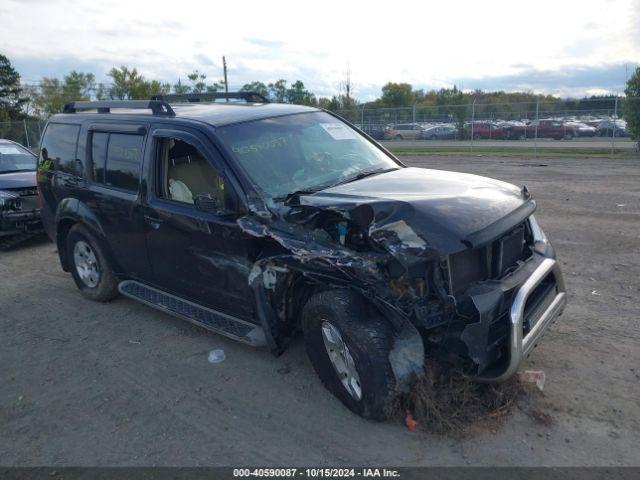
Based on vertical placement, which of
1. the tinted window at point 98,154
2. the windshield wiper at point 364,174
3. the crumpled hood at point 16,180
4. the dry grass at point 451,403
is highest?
the tinted window at point 98,154

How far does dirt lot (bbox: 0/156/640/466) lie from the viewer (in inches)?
126

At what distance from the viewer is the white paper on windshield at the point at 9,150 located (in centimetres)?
955

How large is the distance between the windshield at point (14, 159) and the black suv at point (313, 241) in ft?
14.2

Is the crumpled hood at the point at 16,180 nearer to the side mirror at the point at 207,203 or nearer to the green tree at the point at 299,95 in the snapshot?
the side mirror at the point at 207,203

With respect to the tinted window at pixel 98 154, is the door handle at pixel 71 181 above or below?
below

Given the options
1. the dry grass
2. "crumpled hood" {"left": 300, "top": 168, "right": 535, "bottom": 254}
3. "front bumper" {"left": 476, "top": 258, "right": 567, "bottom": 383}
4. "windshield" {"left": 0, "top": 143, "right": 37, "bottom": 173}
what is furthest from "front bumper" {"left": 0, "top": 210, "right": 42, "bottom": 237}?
"front bumper" {"left": 476, "top": 258, "right": 567, "bottom": 383}

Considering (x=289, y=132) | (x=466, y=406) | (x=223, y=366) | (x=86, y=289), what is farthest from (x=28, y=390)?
(x=466, y=406)

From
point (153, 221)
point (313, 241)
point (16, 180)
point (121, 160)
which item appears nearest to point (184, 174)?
point (153, 221)

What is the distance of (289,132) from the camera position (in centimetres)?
471

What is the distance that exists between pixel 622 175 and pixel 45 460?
46.0ft

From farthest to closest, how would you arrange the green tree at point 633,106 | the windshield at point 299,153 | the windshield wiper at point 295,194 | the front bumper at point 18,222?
the green tree at point 633,106 < the front bumper at point 18,222 < the windshield at point 299,153 < the windshield wiper at point 295,194

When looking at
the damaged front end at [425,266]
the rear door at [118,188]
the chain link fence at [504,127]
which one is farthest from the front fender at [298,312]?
the chain link fence at [504,127]

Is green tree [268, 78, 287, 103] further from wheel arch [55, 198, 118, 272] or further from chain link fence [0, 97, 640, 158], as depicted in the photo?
wheel arch [55, 198, 118, 272]

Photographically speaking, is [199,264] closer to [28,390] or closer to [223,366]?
[223,366]
